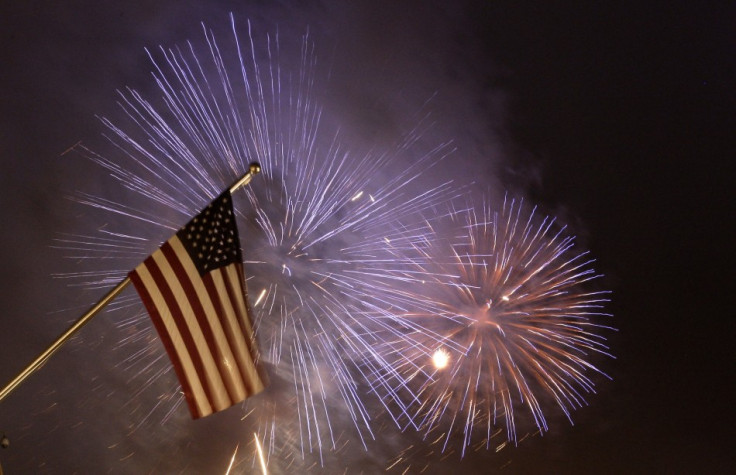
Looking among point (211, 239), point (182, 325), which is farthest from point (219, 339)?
point (211, 239)

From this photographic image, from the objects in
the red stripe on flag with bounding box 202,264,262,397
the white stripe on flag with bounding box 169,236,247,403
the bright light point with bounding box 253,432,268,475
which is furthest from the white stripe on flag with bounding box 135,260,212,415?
the bright light point with bounding box 253,432,268,475

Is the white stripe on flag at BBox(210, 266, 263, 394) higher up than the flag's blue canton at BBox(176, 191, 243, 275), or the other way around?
the flag's blue canton at BBox(176, 191, 243, 275)

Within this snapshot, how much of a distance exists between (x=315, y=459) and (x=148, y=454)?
5382mm

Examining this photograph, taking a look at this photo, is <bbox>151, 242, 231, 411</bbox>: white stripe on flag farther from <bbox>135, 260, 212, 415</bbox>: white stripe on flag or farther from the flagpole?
the flagpole

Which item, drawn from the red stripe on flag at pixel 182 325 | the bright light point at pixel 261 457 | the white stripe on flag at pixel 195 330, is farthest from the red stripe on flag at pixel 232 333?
the bright light point at pixel 261 457

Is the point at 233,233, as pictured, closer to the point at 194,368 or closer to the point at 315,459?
the point at 194,368

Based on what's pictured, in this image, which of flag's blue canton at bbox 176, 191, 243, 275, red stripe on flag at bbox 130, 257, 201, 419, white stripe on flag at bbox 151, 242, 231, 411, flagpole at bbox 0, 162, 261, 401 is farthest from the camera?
flag's blue canton at bbox 176, 191, 243, 275

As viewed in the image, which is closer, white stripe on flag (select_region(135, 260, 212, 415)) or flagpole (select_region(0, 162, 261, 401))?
flagpole (select_region(0, 162, 261, 401))

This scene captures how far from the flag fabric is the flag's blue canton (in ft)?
0.03

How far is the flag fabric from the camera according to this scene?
22.5ft

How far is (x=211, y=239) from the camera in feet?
23.3

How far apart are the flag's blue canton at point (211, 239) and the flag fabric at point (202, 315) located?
1 centimetres

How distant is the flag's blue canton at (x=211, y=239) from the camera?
703cm

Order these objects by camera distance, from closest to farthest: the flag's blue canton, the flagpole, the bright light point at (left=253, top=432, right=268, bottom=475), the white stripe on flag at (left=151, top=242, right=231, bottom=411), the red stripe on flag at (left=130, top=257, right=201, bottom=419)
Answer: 1. the flagpole
2. the red stripe on flag at (left=130, top=257, right=201, bottom=419)
3. the white stripe on flag at (left=151, top=242, right=231, bottom=411)
4. the flag's blue canton
5. the bright light point at (left=253, top=432, right=268, bottom=475)
